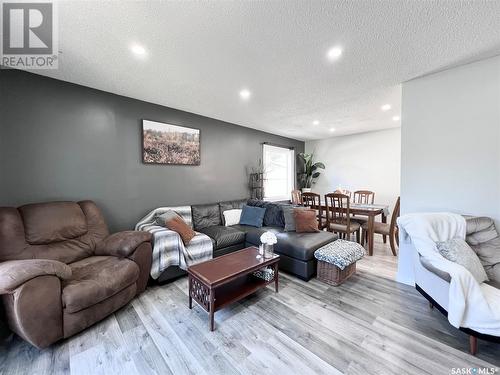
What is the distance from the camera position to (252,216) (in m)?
3.75

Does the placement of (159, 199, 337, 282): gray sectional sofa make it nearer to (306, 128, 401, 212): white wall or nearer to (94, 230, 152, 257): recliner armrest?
(94, 230, 152, 257): recliner armrest

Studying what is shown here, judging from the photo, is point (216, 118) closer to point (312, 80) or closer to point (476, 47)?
point (312, 80)

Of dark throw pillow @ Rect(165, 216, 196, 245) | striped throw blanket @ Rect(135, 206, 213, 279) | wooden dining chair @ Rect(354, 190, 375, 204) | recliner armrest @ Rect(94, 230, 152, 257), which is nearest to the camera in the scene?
recliner armrest @ Rect(94, 230, 152, 257)

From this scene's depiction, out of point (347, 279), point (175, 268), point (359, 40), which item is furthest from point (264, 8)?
point (347, 279)

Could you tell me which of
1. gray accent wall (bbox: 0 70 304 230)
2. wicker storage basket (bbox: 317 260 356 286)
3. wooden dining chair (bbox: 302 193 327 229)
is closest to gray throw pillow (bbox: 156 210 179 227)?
gray accent wall (bbox: 0 70 304 230)

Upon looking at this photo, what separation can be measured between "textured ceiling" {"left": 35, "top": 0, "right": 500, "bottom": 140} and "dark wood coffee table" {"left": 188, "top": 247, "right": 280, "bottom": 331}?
7.02ft

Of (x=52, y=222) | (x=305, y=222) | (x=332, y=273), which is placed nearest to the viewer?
(x=52, y=222)

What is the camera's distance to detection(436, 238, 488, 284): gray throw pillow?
1.62 metres

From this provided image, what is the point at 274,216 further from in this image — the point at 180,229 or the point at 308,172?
the point at 308,172

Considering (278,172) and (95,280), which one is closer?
(95,280)

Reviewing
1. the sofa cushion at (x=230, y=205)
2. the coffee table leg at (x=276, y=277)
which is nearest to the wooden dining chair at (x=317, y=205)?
the sofa cushion at (x=230, y=205)

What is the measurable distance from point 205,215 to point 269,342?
7.55 feet

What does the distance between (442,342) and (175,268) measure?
2718 mm

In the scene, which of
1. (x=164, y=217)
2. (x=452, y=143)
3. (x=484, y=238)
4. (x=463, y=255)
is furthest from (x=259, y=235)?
(x=452, y=143)
